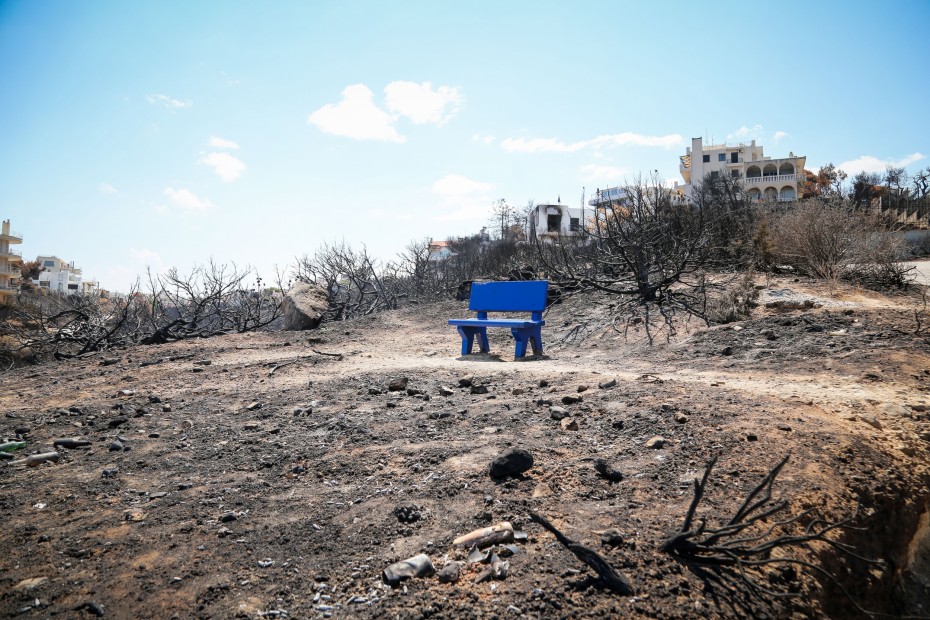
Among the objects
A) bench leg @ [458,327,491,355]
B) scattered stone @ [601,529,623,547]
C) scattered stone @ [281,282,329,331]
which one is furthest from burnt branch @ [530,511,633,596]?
scattered stone @ [281,282,329,331]

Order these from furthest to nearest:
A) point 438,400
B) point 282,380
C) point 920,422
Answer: point 282,380 → point 438,400 → point 920,422

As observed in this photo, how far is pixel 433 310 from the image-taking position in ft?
43.1

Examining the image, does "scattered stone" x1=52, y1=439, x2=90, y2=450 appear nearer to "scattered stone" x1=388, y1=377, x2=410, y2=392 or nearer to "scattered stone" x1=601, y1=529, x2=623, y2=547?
"scattered stone" x1=388, y1=377, x2=410, y2=392

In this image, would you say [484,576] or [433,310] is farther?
[433,310]

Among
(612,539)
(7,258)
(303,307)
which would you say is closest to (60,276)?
(7,258)

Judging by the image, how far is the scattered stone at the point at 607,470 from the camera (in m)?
2.74

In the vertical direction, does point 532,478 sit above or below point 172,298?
below

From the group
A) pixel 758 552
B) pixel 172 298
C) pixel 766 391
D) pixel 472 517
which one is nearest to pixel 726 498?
pixel 758 552

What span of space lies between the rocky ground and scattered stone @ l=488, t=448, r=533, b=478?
5cm

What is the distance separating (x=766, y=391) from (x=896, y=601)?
1984mm

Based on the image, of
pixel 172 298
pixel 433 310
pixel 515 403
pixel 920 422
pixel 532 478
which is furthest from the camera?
pixel 172 298

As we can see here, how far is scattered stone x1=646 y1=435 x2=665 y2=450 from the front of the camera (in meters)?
3.10

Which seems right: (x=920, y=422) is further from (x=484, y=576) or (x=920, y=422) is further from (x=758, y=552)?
(x=484, y=576)

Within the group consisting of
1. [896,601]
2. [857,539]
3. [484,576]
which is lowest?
[896,601]
